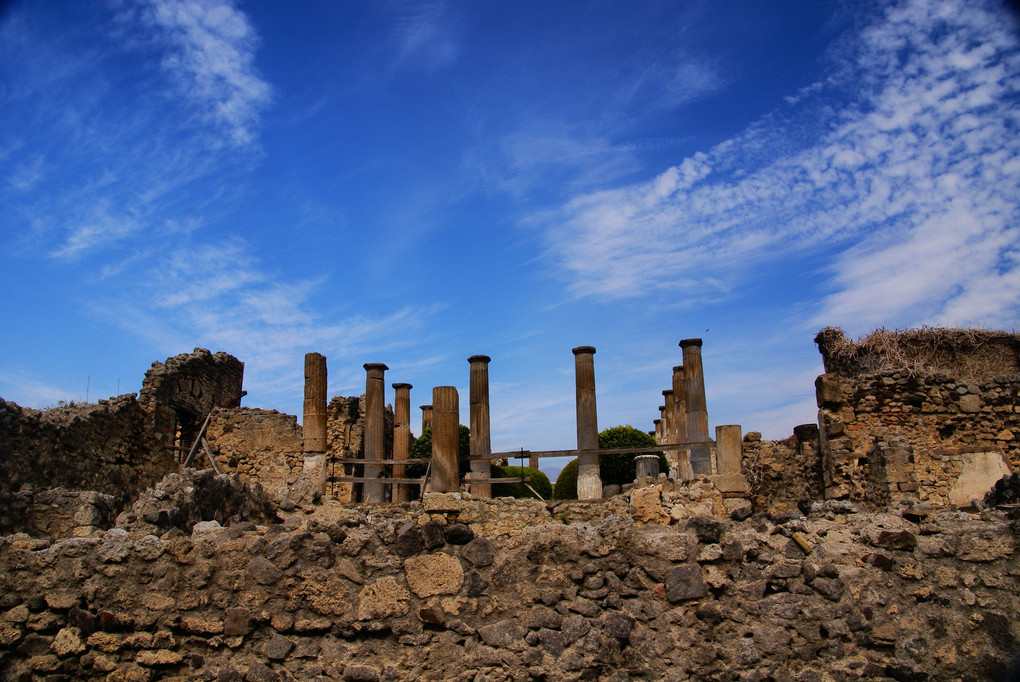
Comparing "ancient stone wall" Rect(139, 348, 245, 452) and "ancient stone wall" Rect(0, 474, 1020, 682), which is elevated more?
"ancient stone wall" Rect(139, 348, 245, 452)

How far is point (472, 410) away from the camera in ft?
51.6

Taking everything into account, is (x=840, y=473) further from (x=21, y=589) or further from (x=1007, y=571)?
(x=21, y=589)

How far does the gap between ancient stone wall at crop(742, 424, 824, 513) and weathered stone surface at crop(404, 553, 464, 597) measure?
963 cm

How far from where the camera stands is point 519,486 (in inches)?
663

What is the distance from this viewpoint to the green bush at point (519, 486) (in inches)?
654

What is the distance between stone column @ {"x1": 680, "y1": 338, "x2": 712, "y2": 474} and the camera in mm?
14141

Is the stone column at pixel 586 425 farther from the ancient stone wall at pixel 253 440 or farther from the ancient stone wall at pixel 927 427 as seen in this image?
the ancient stone wall at pixel 253 440

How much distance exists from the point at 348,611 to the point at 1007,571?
3.87 m

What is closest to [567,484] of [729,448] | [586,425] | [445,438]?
[586,425]

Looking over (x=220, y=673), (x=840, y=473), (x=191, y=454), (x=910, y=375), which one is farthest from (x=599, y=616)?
(x=191, y=454)

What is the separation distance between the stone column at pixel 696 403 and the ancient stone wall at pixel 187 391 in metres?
13.2

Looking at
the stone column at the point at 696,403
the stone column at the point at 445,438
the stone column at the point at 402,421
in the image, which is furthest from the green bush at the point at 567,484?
the stone column at the point at 445,438

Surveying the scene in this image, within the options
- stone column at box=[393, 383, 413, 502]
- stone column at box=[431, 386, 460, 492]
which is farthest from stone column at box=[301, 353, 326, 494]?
stone column at box=[431, 386, 460, 492]

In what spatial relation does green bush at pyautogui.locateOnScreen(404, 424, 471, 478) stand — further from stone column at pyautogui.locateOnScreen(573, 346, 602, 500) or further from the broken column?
stone column at pyautogui.locateOnScreen(573, 346, 602, 500)
